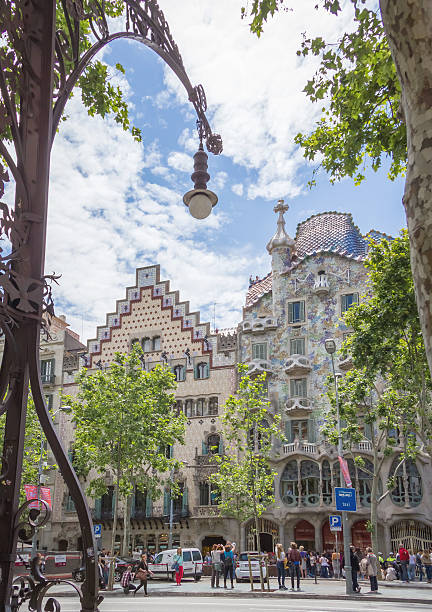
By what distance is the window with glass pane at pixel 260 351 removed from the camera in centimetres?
3888

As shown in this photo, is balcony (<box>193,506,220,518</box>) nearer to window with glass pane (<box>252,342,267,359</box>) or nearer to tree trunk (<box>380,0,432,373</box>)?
window with glass pane (<box>252,342,267,359</box>)

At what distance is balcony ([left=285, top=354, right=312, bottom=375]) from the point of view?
121ft

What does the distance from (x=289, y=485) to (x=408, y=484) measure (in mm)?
6913

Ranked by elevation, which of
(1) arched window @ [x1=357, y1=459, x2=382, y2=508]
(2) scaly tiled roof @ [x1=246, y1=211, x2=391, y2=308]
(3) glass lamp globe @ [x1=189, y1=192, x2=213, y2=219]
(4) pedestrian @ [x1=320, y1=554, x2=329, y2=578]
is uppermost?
(2) scaly tiled roof @ [x1=246, y1=211, x2=391, y2=308]

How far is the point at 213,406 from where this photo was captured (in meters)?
39.4

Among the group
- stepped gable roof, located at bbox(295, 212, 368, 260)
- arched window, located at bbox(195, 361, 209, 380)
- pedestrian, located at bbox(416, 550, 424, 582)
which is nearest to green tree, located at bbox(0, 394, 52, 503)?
arched window, located at bbox(195, 361, 209, 380)

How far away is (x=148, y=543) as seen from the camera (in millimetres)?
37969

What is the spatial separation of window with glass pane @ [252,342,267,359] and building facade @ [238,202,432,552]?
0.07 m

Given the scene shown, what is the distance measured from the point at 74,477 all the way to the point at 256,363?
35.2 metres

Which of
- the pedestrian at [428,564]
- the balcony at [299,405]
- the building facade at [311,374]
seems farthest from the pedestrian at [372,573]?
the balcony at [299,405]

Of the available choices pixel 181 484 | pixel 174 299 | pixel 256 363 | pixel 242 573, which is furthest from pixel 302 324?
pixel 242 573

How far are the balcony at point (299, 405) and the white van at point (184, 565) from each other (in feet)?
34.4

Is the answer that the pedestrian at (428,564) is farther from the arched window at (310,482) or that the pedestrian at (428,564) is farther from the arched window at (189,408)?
the arched window at (189,408)

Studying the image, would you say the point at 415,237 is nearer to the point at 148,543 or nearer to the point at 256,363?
the point at 256,363
